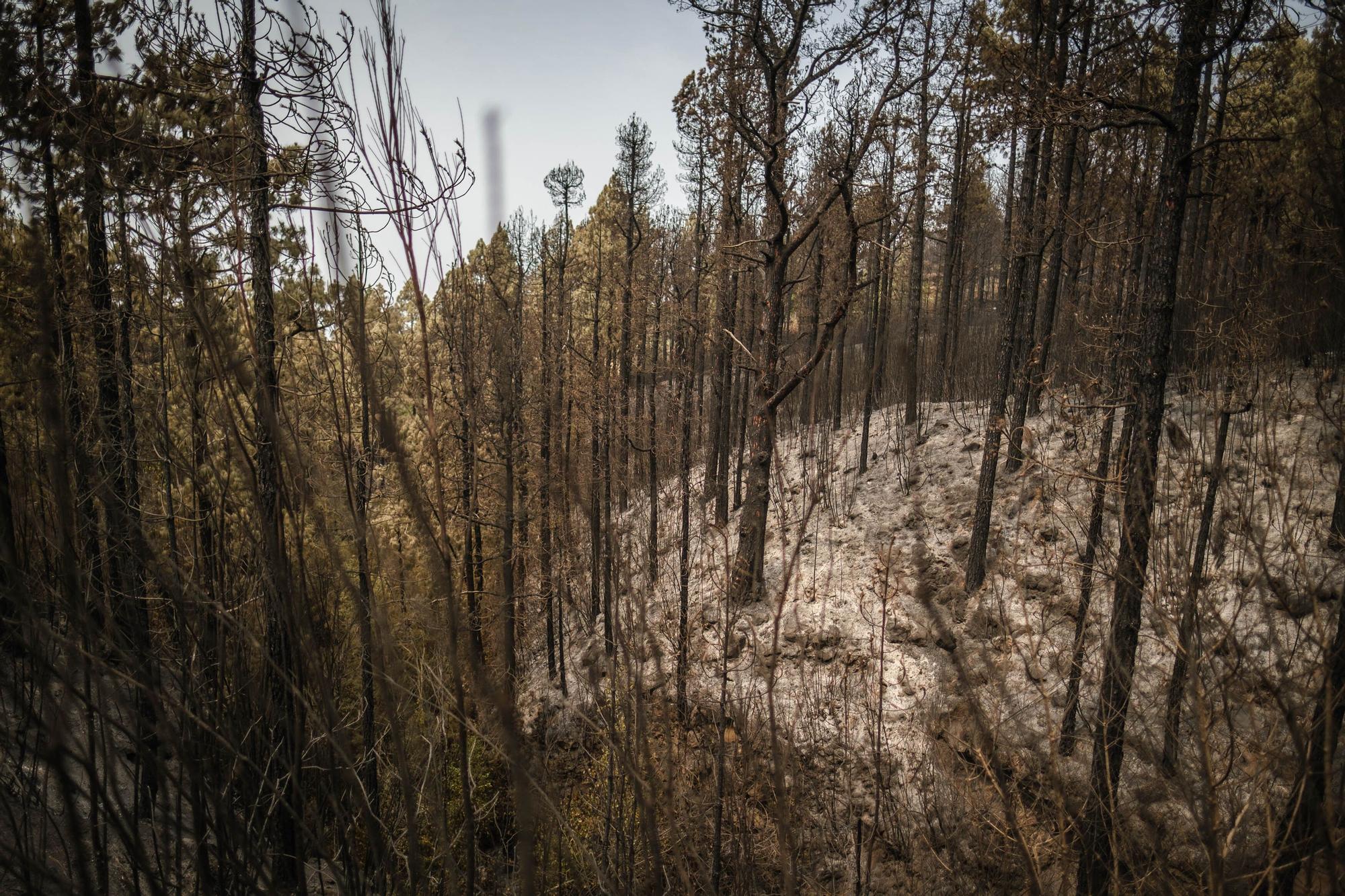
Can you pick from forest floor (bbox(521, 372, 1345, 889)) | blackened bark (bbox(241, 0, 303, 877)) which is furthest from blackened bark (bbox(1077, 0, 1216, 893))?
blackened bark (bbox(241, 0, 303, 877))

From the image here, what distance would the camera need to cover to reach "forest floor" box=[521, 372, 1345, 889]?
4039 mm

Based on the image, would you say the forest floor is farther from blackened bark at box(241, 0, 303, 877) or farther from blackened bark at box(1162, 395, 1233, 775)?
blackened bark at box(241, 0, 303, 877)

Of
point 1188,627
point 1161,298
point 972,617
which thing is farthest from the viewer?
point 972,617

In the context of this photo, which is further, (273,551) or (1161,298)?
(1161,298)

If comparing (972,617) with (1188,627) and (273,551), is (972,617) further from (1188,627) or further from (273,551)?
(273,551)

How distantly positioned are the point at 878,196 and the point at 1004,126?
553 centimetres

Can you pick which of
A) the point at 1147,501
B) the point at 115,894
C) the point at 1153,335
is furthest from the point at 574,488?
the point at 115,894

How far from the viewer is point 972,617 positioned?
9250mm

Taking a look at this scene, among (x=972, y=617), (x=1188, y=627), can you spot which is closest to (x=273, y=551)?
(x=1188, y=627)

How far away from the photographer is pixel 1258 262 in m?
10.1

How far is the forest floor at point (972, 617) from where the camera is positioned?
4.04 meters

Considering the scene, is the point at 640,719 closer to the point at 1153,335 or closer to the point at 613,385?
the point at 1153,335

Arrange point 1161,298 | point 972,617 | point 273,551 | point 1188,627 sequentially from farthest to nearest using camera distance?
point 972,617
point 1161,298
point 1188,627
point 273,551

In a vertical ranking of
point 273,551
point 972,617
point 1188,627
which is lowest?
point 972,617
